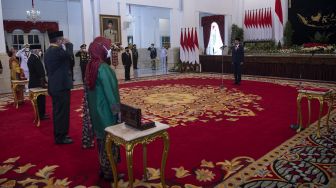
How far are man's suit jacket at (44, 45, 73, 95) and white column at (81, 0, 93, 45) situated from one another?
25.1ft

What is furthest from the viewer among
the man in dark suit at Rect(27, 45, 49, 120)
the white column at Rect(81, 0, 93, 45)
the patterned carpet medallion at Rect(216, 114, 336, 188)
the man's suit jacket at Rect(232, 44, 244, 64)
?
the white column at Rect(81, 0, 93, 45)

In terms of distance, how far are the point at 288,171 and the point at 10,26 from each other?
15.9 m

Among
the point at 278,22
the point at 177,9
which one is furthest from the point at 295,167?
the point at 278,22

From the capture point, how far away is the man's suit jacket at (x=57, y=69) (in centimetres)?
407

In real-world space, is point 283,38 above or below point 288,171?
above

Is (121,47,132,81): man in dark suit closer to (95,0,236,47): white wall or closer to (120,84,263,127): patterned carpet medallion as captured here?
(95,0,236,47): white wall

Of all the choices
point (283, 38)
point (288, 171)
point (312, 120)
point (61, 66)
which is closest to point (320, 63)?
point (283, 38)

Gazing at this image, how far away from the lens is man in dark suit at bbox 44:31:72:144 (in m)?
4.09

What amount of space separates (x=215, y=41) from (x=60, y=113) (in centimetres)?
1496

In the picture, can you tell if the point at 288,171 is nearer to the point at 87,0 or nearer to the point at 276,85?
the point at 276,85

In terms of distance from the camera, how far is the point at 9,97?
8320 millimetres

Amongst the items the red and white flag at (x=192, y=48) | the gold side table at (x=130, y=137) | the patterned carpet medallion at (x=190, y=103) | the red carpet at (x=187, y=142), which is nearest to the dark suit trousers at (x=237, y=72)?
the patterned carpet medallion at (x=190, y=103)

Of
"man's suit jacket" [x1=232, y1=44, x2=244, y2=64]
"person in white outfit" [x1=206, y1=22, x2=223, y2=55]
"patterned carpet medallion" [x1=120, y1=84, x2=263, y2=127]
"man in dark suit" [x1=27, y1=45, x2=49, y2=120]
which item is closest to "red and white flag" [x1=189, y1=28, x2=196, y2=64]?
"person in white outfit" [x1=206, y1=22, x2=223, y2=55]

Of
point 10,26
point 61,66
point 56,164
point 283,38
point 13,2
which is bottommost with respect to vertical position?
point 56,164
